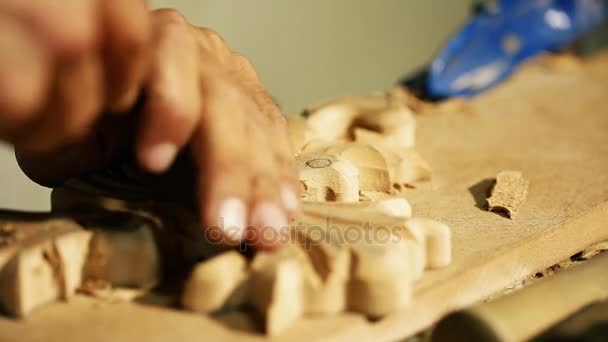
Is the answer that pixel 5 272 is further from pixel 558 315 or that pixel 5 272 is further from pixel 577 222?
pixel 577 222

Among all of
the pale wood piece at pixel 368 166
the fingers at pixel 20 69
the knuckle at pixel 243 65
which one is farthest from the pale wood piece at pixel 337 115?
the fingers at pixel 20 69

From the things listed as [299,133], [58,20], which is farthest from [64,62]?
[299,133]

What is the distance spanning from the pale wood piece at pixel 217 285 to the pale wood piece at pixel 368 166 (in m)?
0.30

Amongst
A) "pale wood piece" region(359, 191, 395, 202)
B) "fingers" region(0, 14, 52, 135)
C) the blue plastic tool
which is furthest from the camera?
the blue plastic tool

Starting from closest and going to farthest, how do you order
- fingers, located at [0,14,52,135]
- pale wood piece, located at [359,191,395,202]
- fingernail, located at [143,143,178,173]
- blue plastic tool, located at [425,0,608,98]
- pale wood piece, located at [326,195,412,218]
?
fingers, located at [0,14,52,135]
fingernail, located at [143,143,178,173]
pale wood piece, located at [326,195,412,218]
pale wood piece, located at [359,191,395,202]
blue plastic tool, located at [425,0,608,98]

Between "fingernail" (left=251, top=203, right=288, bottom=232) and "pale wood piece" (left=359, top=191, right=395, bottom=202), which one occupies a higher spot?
"pale wood piece" (left=359, top=191, right=395, bottom=202)

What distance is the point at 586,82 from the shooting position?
1.48m

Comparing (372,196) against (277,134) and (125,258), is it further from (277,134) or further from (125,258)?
(125,258)

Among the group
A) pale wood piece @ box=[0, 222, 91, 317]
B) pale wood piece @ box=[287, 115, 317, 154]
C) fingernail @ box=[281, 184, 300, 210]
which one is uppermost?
pale wood piece @ box=[287, 115, 317, 154]

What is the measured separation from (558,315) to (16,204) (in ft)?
2.46

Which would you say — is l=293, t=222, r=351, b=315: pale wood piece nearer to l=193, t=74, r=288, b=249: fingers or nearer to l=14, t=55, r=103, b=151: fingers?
l=193, t=74, r=288, b=249: fingers

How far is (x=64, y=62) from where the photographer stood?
21.4 inches

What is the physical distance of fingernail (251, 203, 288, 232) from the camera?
651 millimetres

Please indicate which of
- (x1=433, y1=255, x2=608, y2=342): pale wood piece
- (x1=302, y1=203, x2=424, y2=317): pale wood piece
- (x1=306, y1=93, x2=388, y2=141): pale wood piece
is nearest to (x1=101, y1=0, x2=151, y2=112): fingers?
(x1=302, y1=203, x2=424, y2=317): pale wood piece
